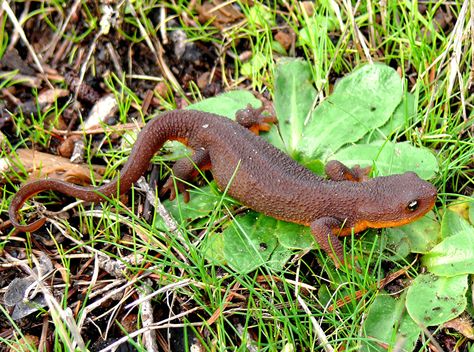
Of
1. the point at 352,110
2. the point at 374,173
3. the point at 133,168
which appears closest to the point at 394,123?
the point at 352,110

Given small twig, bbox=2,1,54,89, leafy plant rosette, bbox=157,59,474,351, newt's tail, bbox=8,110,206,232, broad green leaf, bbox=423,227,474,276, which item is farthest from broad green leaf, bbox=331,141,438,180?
small twig, bbox=2,1,54,89

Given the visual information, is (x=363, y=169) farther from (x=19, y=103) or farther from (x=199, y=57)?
(x=19, y=103)

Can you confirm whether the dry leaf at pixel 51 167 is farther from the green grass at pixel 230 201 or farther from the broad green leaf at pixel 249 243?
the broad green leaf at pixel 249 243

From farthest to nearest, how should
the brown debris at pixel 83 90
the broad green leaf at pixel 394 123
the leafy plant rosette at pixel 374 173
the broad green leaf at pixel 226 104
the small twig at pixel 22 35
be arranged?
the brown debris at pixel 83 90 → the small twig at pixel 22 35 → the broad green leaf at pixel 226 104 → the broad green leaf at pixel 394 123 → the leafy plant rosette at pixel 374 173

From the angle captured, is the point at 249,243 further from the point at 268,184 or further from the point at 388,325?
the point at 388,325

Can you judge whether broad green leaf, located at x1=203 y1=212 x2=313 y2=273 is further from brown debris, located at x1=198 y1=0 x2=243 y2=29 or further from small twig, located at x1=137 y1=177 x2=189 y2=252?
brown debris, located at x1=198 y1=0 x2=243 y2=29

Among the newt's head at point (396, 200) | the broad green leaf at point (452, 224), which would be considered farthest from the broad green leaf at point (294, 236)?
the broad green leaf at point (452, 224)

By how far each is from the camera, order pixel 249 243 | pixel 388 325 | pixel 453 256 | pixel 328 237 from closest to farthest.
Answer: pixel 388 325, pixel 453 256, pixel 328 237, pixel 249 243
